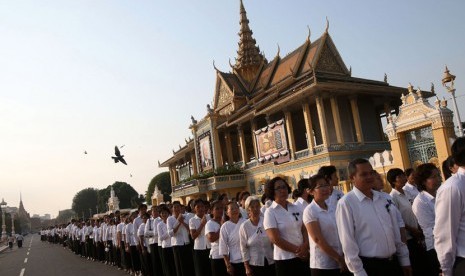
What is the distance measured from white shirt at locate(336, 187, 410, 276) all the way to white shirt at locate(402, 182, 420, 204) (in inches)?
78.2

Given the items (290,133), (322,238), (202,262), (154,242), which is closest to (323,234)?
(322,238)

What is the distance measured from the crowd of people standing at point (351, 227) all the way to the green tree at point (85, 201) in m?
104

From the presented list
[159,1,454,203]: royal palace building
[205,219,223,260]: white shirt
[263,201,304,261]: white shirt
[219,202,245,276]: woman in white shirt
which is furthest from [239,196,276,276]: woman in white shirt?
[159,1,454,203]: royal palace building

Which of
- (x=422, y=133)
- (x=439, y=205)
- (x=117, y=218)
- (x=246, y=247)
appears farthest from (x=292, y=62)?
(x=439, y=205)

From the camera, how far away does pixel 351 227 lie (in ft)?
11.1

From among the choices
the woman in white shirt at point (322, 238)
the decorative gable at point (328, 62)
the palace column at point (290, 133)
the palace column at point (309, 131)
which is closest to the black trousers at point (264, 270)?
the woman in white shirt at point (322, 238)

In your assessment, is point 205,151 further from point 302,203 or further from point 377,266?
point 377,266

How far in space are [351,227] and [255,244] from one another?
6.32ft

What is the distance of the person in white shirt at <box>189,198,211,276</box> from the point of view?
279 inches

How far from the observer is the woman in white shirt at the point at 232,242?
5625 millimetres

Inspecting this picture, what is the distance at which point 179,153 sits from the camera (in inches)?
1582

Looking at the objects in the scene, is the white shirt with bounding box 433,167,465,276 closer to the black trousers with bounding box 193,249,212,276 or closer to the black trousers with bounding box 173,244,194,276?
the black trousers with bounding box 193,249,212,276

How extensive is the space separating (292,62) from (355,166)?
26125mm

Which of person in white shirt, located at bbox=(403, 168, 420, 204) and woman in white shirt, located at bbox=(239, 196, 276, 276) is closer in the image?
woman in white shirt, located at bbox=(239, 196, 276, 276)
